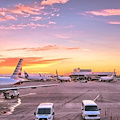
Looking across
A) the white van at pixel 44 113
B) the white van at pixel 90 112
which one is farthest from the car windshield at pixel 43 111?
the white van at pixel 90 112

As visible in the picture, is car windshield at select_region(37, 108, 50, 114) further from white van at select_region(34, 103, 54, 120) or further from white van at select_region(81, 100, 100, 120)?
white van at select_region(81, 100, 100, 120)

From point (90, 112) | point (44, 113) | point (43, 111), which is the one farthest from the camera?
point (90, 112)

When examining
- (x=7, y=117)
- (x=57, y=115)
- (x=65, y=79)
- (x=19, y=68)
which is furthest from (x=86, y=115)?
(x=65, y=79)

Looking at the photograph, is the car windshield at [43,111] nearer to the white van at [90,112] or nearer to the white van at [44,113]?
the white van at [44,113]

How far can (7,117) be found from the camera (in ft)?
81.3

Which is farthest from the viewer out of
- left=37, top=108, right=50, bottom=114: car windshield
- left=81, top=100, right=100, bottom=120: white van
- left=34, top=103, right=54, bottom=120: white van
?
left=81, top=100, right=100, bottom=120: white van

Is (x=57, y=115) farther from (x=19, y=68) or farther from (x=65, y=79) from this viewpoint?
(x=65, y=79)

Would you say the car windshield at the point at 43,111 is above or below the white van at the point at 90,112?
above

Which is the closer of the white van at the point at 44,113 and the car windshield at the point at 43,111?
the white van at the point at 44,113

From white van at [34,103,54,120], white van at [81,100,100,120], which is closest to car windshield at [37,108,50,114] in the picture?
white van at [34,103,54,120]

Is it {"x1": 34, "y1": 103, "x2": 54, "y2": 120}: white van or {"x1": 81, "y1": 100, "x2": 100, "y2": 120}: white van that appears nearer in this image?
{"x1": 34, "y1": 103, "x2": 54, "y2": 120}: white van

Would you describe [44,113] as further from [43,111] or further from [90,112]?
[90,112]

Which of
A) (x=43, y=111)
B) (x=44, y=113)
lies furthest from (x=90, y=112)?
(x=43, y=111)

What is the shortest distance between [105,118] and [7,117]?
1371cm
